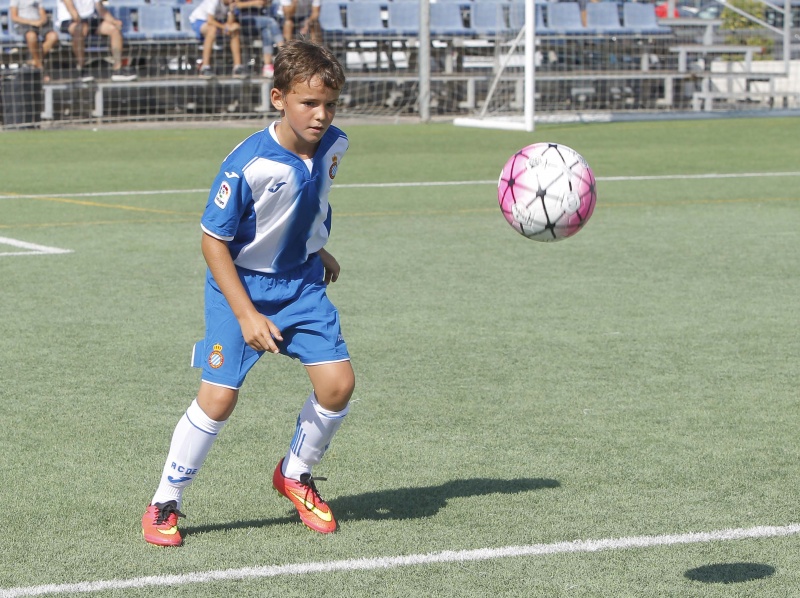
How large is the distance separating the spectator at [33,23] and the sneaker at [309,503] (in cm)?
1823

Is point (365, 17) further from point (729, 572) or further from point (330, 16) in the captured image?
point (729, 572)

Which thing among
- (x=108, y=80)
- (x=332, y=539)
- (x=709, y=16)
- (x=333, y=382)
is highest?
(x=709, y=16)

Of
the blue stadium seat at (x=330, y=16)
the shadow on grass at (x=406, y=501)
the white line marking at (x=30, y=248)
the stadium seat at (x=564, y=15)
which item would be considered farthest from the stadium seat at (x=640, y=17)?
the shadow on grass at (x=406, y=501)

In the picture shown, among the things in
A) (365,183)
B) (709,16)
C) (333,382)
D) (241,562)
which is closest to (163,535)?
(241,562)

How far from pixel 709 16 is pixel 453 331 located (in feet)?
88.8

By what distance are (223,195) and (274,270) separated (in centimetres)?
31

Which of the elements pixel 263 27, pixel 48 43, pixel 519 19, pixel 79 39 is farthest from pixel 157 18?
pixel 519 19

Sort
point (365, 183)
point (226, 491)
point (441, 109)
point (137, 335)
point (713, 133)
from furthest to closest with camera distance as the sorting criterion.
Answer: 1. point (441, 109)
2. point (713, 133)
3. point (365, 183)
4. point (137, 335)
5. point (226, 491)

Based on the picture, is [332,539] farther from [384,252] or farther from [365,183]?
[365,183]

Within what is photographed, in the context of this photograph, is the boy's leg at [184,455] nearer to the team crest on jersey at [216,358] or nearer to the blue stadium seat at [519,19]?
the team crest on jersey at [216,358]

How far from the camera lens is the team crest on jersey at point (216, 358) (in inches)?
155

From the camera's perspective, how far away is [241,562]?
3.79 metres

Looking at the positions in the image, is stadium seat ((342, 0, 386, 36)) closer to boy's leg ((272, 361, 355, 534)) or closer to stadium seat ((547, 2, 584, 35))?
stadium seat ((547, 2, 584, 35))

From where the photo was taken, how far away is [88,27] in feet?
71.7
